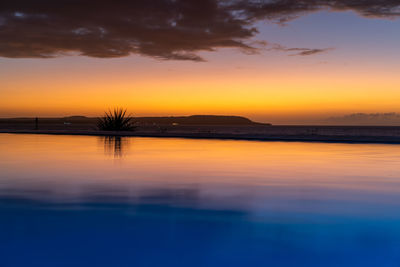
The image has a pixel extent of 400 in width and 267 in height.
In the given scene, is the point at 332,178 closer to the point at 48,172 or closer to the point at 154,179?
the point at 154,179

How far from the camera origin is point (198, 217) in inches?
175

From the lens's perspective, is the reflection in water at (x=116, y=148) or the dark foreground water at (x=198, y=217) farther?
the reflection in water at (x=116, y=148)

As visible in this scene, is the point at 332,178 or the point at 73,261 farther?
the point at 332,178

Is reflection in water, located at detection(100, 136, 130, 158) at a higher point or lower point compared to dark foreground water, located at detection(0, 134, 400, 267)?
higher

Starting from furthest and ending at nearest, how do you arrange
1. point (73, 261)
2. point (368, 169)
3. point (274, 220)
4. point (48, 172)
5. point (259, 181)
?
point (368, 169)
point (48, 172)
point (259, 181)
point (274, 220)
point (73, 261)

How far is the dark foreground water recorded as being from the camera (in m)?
3.30

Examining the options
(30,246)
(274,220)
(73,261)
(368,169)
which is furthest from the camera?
(368,169)

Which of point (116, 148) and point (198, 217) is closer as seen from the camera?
point (198, 217)

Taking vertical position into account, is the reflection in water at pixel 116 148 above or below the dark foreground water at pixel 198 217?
above

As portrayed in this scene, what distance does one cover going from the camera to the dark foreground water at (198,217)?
10.8 feet

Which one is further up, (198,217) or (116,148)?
(116,148)

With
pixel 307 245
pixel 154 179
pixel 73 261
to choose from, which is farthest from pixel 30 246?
pixel 154 179

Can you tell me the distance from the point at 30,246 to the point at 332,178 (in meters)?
5.53

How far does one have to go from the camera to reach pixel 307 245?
3574mm
